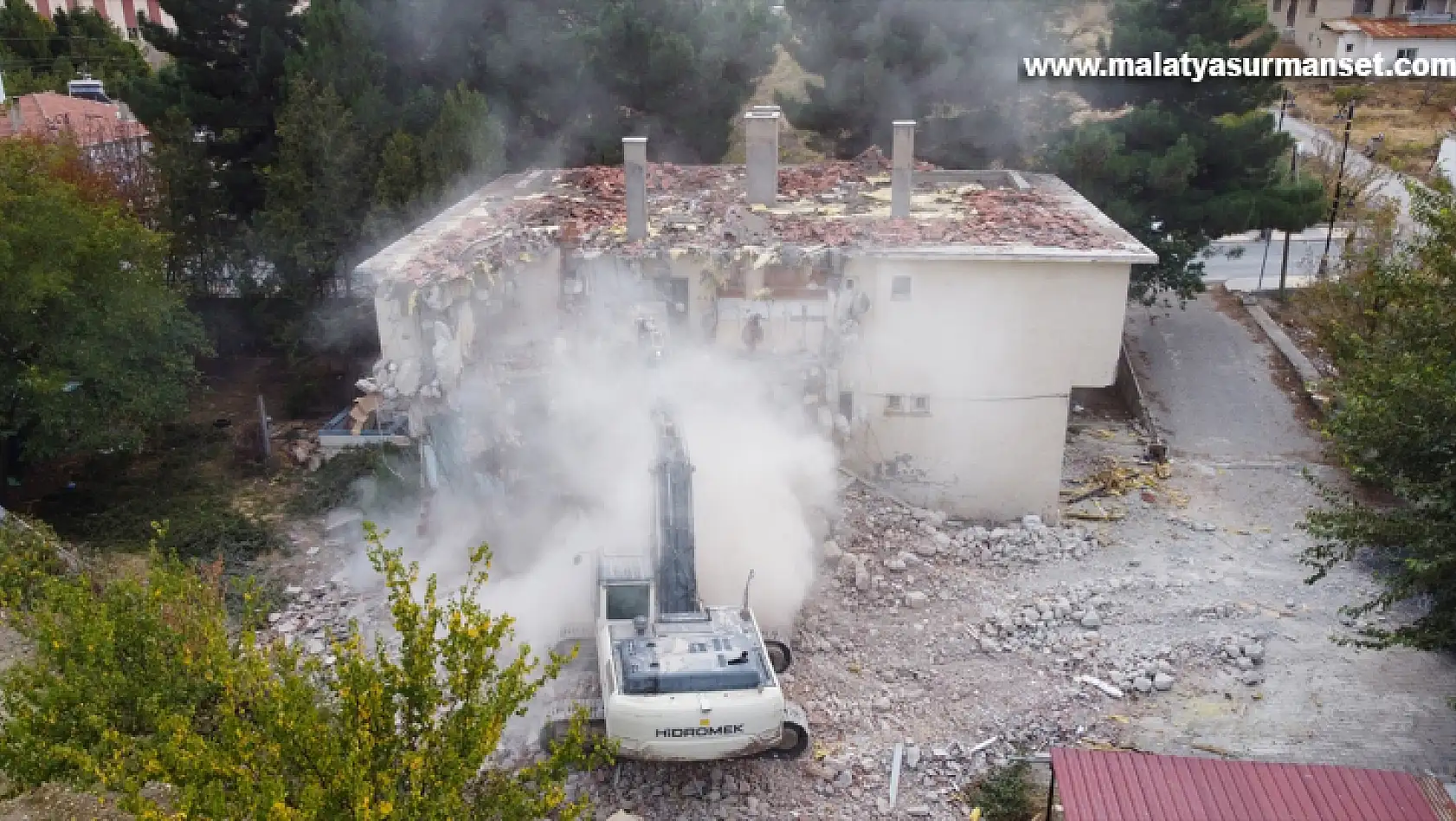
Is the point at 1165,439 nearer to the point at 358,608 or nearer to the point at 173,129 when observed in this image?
the point at 358,608

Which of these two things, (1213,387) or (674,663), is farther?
(1213,387)

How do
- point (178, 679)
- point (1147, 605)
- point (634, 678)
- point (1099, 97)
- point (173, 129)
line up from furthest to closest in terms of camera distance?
point (1099, 97), point (173, 129), point (1147, 605), point (634, 678), point (178, 679)

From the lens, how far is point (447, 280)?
44.7 ft

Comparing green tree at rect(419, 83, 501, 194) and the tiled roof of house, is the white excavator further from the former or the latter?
the tiled roof of house

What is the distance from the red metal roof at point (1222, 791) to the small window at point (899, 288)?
788 cm

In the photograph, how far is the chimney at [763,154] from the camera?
57.5 ft

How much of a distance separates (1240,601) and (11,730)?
40.7 feet

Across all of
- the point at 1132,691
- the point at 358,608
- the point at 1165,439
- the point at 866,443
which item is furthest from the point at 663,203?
the point at 1132,691

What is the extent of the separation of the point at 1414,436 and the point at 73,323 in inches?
652

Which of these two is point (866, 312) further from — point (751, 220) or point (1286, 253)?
point (1286, 253)

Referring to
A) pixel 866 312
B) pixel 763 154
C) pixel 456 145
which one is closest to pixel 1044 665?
pixel 866 312

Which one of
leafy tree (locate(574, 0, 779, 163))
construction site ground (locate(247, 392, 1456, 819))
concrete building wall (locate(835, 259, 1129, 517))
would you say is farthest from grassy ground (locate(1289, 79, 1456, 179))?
construction site ground (locate(247, 392, 1456, 819))

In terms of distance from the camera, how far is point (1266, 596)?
44.1ft

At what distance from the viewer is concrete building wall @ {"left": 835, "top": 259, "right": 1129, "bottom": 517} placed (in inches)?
591
